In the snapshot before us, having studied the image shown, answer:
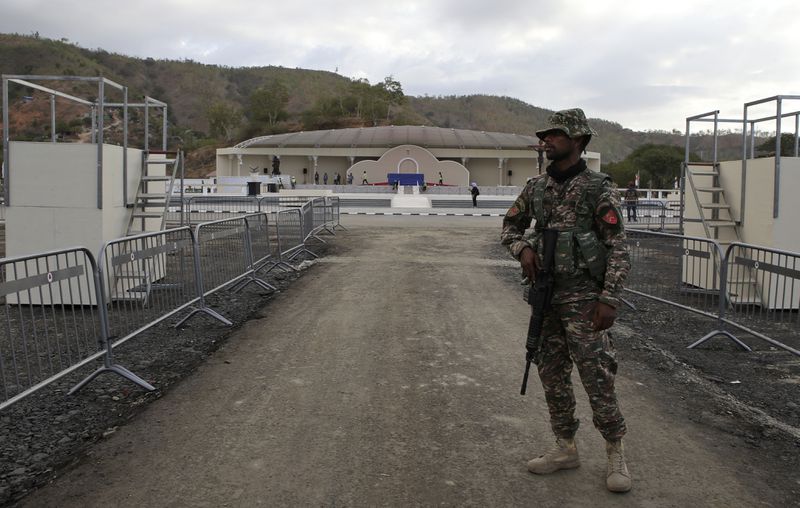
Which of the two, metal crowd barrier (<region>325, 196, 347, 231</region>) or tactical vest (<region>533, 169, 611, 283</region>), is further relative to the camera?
metal crowd barrier (<region>325, 196, 347, 231</region>)

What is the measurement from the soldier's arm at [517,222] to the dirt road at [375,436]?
52.5 inches

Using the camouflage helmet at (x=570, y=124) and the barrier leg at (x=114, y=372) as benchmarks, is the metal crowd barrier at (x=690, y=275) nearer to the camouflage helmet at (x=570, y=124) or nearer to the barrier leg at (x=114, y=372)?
the camouflage helmet at (x=570, y=124)

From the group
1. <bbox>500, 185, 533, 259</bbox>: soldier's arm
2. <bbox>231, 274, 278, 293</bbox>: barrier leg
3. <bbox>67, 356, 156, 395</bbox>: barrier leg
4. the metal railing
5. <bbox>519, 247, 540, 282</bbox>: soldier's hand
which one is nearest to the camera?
<bbox>519, 247, 540, 282</bbox>: soldier's hand

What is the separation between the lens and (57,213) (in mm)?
8406

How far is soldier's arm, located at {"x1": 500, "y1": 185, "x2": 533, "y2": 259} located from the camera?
3934 mm

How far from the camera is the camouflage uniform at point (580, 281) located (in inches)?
141

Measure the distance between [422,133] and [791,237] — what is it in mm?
69215

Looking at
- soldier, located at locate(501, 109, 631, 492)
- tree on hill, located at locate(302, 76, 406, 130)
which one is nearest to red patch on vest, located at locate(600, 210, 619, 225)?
soldier, located at locate(501, 109, 631, 492)

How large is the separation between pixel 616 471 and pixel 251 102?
123m

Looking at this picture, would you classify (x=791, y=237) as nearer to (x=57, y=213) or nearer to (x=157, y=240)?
(x=157, y=240)

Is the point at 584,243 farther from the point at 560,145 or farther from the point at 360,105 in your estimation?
the point at 360,105

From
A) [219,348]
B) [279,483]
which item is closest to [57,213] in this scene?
[219,348]

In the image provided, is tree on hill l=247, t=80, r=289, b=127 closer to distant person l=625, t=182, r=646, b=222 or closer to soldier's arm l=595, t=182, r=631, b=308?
distant person l=625, t=182, r=646, b=222

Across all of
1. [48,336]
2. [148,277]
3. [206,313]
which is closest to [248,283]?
[206,313]
